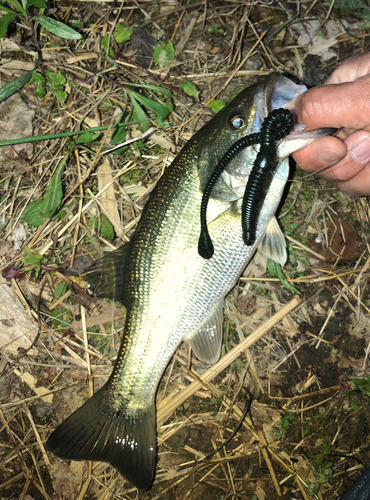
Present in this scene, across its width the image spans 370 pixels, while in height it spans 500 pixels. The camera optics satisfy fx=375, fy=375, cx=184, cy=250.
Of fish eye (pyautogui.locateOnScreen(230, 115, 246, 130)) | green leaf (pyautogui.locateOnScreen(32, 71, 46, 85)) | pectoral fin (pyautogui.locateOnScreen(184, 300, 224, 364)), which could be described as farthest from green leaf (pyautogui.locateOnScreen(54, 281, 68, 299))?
fish eye (pyautogui.locateOnScreen(230, 115, 246, 130))

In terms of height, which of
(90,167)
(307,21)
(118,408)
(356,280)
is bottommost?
(118,408)

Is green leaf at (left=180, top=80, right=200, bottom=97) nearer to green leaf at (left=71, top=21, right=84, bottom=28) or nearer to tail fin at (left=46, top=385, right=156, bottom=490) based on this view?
green leaf at (left=71, top=21, right=84, bottom=28)

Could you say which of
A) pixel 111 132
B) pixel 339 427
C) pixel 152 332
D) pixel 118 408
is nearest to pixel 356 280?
pixel 339 427

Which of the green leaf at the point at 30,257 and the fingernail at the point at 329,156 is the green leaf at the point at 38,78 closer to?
the green leaf at the point at 30,257

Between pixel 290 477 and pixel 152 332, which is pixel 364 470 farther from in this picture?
pixel 152 332

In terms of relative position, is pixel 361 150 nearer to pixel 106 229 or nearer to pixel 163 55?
pixel 163 55

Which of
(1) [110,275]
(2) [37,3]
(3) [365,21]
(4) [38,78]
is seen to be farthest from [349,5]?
(1) [110,275]
